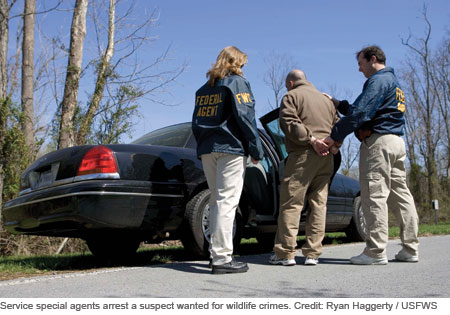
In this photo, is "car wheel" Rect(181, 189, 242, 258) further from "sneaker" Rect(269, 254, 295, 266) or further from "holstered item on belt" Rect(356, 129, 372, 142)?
"holstered item on belt" Rect(356, 129, 372, 142)

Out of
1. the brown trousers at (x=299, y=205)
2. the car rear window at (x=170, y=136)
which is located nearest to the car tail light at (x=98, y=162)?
the car rear window at (x=170, y=136)

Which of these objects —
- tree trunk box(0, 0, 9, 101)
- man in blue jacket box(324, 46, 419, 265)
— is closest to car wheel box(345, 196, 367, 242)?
man in blue jacket box(324, 46, 419, 265)

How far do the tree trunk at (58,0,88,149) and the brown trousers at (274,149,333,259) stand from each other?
16.6 feet

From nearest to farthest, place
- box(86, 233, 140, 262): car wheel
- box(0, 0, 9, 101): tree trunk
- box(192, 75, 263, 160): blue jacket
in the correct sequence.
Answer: box(192, 75, 263, 160): blue jacket
box(86, 233, 140, 262): car wheel
box(0, 0, 9, 101): tree trunk

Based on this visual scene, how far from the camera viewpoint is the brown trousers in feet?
13.5

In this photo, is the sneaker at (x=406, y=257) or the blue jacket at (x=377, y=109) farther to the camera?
the sneaker at (x=406, y=257)

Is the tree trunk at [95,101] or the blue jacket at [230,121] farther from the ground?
the tree trunk at [95,101]

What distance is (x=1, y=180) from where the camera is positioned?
6.52 metres

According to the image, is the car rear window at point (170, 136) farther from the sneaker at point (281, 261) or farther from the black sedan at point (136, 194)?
the sneaker at point (281, 261)

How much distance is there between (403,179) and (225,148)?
72.9 inches

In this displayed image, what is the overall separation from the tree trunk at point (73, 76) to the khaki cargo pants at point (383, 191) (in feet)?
18.2

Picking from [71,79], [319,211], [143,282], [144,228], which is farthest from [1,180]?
[319,211]

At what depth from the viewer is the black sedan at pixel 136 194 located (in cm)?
386

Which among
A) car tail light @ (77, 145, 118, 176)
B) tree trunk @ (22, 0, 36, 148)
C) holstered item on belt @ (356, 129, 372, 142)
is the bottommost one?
car tail light @ (77, 145, 118, 176)
